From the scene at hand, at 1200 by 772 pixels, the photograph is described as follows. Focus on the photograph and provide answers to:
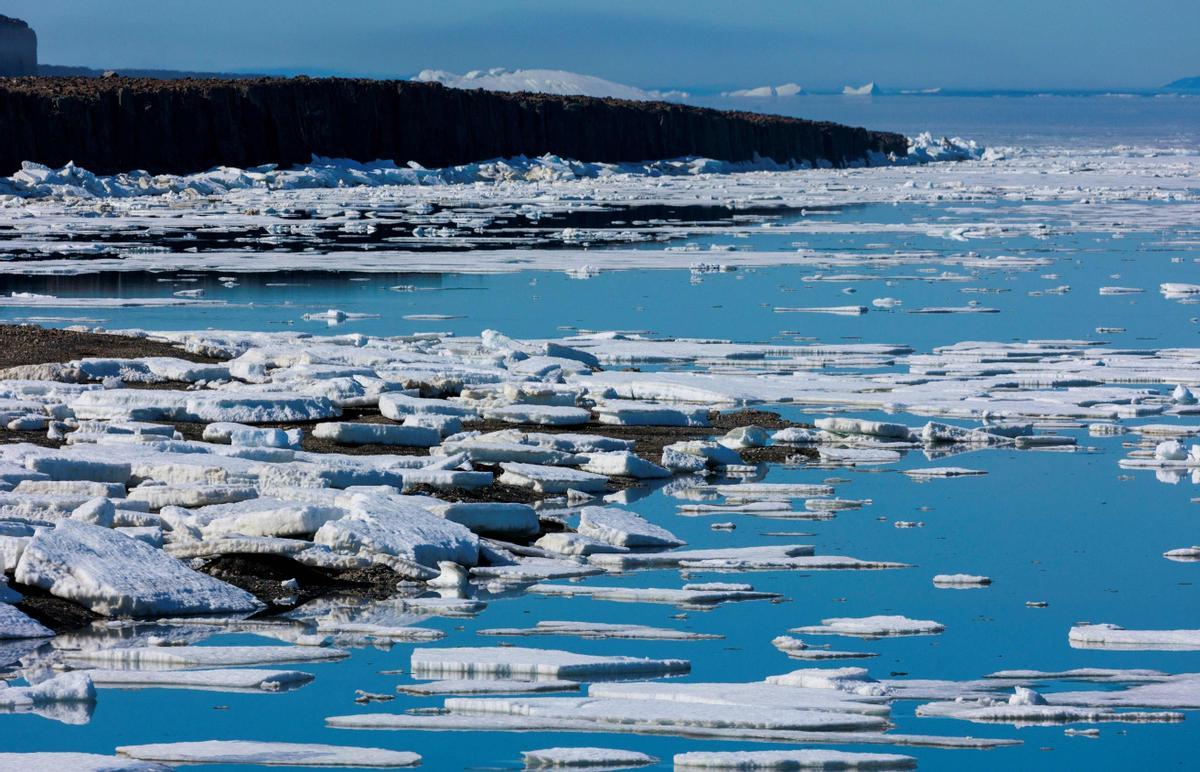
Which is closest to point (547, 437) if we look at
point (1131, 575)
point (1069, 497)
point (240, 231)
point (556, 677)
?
point (1069, 497)

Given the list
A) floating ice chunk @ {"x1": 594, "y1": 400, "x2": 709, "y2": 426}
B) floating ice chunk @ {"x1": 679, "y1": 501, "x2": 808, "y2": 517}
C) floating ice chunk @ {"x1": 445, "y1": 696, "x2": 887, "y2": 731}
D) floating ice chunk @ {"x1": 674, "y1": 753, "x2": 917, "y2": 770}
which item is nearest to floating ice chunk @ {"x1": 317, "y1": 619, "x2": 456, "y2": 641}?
floating ice chunk @ {"x1": 445, "y1": 696, "x2": 887, "y2": 731}

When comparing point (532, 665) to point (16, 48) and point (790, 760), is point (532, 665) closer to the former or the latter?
point (790, 760)

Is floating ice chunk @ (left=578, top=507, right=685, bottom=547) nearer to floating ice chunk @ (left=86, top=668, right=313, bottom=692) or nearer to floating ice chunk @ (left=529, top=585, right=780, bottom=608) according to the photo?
floating ice chunk @ (left=529, top=585, right=780, bottom=608)

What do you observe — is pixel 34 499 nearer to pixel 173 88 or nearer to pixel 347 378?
pixel 347 378

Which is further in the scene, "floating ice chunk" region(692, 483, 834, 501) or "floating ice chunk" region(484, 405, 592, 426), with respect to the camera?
"floating ice chunk" region(484, 405, 592, 426)

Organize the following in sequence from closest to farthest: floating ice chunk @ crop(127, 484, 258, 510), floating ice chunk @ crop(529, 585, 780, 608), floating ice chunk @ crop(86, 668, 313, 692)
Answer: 1. floating ice chunk @ crop(86, 668, 313, 692)
2. floating ice chunk @ crop(529, 585, 780, 608)
3. floating ice chunk @ crop(127, 484, 258, 510)

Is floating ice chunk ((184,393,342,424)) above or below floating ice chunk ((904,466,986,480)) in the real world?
above

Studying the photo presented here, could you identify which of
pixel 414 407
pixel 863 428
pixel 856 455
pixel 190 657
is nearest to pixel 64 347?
pixel 414 407
